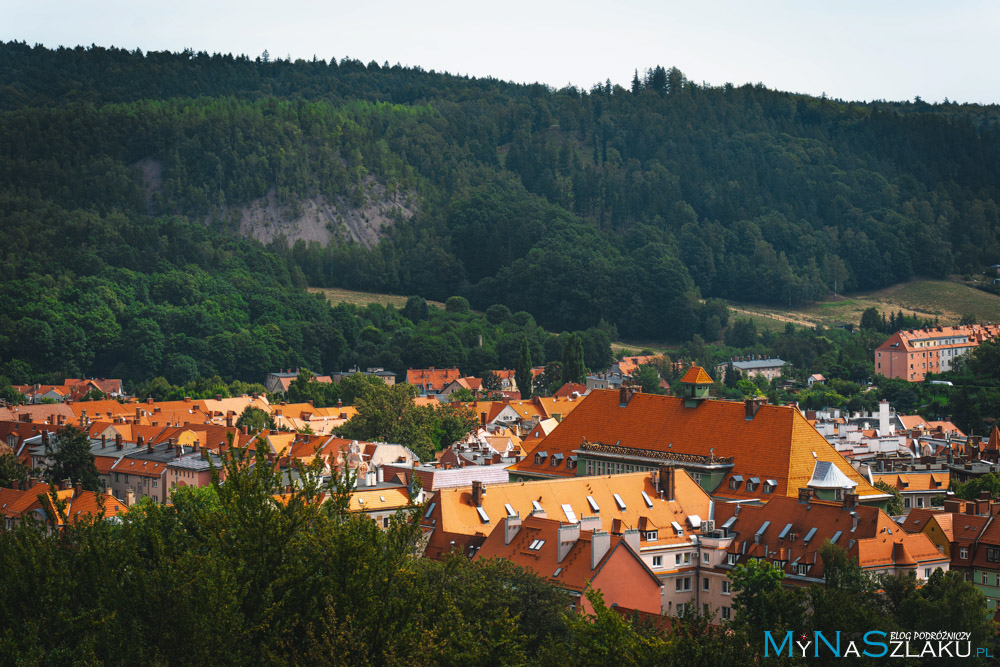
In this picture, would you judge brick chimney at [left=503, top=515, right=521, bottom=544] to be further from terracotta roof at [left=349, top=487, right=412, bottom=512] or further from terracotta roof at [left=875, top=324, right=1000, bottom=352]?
terracotta roof at [left=875, top=324, right=1000, bottom=352]

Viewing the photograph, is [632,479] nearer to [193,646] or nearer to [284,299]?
[193,646]

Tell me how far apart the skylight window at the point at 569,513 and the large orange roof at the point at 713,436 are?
10.4m

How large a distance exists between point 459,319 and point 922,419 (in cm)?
7701

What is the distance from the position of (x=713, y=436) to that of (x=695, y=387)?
383cm

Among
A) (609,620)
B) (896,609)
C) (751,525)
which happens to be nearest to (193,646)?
(609,620)

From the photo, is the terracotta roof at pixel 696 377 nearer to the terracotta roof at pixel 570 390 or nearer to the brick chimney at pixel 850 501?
the brick chimney at pixel 850 501

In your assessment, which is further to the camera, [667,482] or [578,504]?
[667,482]

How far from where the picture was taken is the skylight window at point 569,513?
57.0 meters

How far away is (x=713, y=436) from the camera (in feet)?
225

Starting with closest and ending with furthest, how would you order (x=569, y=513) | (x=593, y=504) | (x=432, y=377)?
(x=569, y=513), (x=593, y=504), (x=432, y=377)

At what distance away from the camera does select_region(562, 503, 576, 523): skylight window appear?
5697cm

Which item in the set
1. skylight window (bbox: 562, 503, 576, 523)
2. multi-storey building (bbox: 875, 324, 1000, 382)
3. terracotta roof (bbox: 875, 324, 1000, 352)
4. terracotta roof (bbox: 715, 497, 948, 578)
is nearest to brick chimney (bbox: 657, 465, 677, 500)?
terracotta roof (bbox: 715, 497, 948, 578)

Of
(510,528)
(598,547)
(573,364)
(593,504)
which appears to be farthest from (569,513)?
(573,364)

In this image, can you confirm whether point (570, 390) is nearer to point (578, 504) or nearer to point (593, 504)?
point (578, 504)
